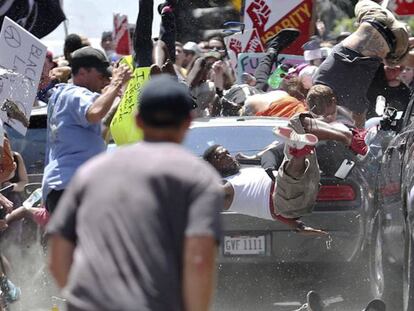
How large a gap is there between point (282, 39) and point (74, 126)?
6.72m

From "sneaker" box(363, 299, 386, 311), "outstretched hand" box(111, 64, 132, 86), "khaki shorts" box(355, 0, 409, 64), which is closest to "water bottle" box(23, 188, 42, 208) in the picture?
"outstretched hand" box(111, 64, 132, 86)

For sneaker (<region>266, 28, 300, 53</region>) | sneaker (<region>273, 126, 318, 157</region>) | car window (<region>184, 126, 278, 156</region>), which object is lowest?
sneaker (<region>266, 28, 300, 53</region>)

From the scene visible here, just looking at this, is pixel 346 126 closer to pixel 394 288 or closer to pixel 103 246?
pixel 394 288

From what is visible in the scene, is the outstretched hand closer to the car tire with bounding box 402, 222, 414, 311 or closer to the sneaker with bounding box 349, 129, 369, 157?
the car tire with bounding box 402, 222, 414, 311

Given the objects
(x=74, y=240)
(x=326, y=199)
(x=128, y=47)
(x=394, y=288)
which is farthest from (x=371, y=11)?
(x=128, y=47)

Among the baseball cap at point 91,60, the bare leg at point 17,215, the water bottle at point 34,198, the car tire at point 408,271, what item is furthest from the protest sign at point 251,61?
the car tire at point 408,271

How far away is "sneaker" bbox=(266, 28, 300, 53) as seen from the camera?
50.1 feet

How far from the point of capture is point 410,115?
9477 mm

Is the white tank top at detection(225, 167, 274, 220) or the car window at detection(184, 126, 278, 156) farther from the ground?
the car window at detection(184, 126, 278, 156)

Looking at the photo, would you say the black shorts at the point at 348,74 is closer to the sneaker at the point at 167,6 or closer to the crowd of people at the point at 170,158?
the crowd of people at the point at 170,158

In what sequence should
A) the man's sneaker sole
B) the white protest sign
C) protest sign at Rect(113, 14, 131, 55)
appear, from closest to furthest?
the man's sneaker sole < the white protest sign < protest sign at Rect(113, 14, 131, 55)

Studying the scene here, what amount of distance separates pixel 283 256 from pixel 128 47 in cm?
1102

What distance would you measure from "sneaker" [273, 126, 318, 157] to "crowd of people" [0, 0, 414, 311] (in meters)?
0.01

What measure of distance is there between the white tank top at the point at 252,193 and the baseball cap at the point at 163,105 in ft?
16.6
